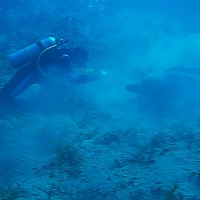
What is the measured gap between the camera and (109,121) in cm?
612

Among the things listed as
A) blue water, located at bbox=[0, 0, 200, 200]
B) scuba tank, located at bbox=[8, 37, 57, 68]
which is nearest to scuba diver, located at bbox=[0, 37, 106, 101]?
scuba tank, located at bbox=[8, 37, 57, 68]

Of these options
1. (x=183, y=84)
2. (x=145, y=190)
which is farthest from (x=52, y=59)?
(x=145, y=190)

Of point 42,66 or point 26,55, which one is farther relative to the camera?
point 42,66

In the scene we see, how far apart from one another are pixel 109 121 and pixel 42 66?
2084 millimetres

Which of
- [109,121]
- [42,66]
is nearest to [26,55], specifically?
Result: [42,66]

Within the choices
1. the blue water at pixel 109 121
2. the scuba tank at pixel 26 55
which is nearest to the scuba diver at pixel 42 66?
the scuba tank at pixel 26 55

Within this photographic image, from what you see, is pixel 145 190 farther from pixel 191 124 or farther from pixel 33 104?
pixel 33 104

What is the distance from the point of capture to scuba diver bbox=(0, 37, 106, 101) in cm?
639

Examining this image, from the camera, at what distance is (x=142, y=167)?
4555 mm

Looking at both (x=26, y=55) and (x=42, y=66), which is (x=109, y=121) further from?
(x=26, y=55)

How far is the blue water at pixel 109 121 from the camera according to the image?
4.23 m

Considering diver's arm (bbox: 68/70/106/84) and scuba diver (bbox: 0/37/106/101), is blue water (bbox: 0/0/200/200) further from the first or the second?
diver's arm (bbox: 68/70/106/84)

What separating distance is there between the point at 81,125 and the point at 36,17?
25.4 ft

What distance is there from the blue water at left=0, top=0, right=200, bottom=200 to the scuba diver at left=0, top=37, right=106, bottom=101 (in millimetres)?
376
